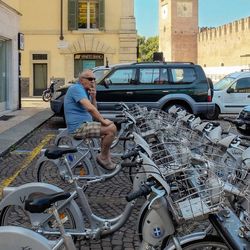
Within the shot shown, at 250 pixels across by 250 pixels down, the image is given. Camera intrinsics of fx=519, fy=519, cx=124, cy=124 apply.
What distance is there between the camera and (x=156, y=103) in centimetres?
1432

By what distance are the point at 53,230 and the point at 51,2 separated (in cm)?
2566

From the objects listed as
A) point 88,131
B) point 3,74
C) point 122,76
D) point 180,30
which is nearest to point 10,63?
point 3,74

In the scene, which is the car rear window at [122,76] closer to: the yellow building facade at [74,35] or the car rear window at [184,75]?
the car rear window at [184,75]

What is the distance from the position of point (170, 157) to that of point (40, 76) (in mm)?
26137

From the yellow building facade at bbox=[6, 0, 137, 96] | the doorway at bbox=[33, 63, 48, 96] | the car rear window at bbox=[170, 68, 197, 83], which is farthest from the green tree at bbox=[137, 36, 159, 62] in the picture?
the car rear window at bbox=[170, 68, 197, 83]

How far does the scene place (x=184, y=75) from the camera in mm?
14664

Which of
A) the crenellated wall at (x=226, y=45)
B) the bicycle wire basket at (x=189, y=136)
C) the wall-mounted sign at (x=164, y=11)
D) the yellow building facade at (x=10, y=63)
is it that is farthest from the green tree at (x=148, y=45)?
the bicycle wire basket at (x=189, y=136)

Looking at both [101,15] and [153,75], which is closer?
[153,75]

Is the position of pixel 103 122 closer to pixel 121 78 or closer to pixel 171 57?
pixel 121 78

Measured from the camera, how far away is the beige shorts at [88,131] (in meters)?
6.17

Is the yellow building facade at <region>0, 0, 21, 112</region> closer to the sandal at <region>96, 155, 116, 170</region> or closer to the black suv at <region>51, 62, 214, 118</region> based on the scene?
the black suv at <region>51, 62, 214, 118</region>

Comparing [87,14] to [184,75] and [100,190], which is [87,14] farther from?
[100,190]

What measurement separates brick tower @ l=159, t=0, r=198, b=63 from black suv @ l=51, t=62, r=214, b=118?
2095 inches

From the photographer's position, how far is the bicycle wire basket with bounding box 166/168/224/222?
9.57ft
